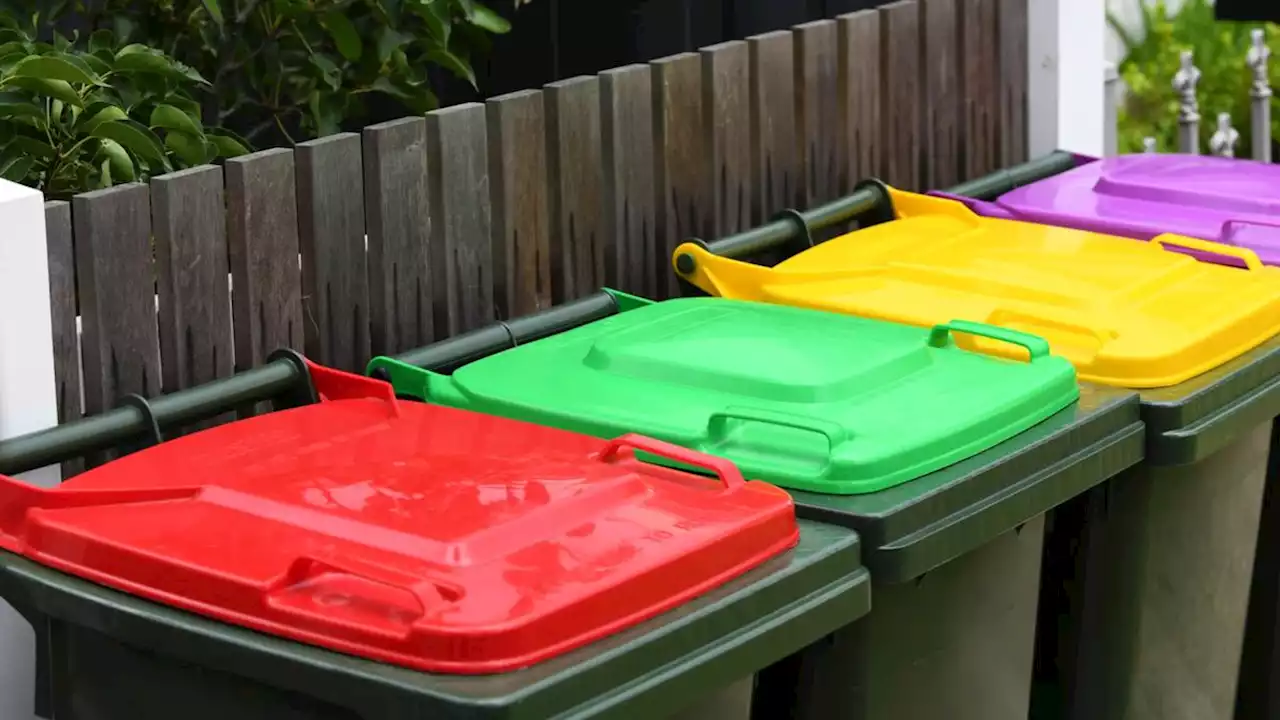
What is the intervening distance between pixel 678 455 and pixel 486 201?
3.63ft

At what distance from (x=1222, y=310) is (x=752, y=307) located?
773mm

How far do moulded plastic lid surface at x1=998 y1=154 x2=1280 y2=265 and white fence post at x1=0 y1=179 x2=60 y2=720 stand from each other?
207 cm

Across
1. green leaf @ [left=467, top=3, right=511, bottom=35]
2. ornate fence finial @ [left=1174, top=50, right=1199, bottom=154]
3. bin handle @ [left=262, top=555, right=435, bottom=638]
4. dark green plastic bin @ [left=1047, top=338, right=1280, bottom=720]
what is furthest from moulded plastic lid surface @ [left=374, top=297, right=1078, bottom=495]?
ornate fence finial @ [left=1174, top=50, right=1199, bottom=154]

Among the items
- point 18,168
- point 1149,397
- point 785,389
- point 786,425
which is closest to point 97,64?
point 18,168

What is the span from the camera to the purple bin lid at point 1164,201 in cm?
408

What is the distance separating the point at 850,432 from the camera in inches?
114

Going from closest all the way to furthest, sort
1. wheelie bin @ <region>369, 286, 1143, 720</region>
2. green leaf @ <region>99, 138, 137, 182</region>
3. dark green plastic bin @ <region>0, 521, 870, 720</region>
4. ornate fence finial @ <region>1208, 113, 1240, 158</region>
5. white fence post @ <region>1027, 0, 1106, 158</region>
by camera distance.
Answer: dark green plastic bin @ <region>0, 521, 870, 720</region>, wheelie bin @ <region>369, 286, 1143, 720</region>, green leaf @ <region>99, 138, 137, 182</region>, white fence post @ <region>1027, 0, 1106, 158</region>, ornate fence finial @ <region>1208, 113, 1240, 158</region>

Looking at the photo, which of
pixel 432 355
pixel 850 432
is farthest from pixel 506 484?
pixel 432 355

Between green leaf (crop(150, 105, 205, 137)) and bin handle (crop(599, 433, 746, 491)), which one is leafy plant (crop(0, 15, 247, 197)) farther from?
bin handle (crop(599, 433, 746, 491))

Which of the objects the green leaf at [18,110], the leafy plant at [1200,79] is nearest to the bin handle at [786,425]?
the green leaf at [18,110]

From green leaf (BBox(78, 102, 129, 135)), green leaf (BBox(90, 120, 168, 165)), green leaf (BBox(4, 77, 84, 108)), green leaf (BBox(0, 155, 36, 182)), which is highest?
green leaf (BBox(4, 77, 84, 108))

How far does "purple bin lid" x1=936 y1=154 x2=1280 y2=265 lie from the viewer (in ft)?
13.4

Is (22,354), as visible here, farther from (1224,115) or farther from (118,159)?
(1224,115)

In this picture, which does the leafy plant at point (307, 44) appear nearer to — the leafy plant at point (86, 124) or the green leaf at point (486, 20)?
the green leaf at point (486, 20)
